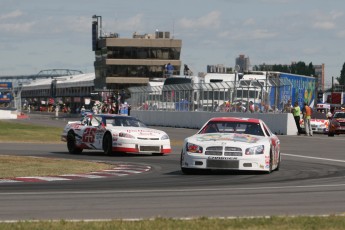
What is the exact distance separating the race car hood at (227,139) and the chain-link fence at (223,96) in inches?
1076

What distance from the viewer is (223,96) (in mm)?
54594

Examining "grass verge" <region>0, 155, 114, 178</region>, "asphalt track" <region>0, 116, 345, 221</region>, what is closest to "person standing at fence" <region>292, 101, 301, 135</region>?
"grass verge" <region>0, 155, 114, 178</region>

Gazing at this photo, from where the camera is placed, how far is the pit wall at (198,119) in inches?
1795

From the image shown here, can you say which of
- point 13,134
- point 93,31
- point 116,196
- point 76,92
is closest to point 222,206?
point 116,196

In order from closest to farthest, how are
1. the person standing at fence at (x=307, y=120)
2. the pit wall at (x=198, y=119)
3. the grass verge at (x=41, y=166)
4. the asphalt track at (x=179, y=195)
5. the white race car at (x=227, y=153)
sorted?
the asphalt track at (x=179, y=195) < the white race car at (x=227, y=153) < the grass verge at (x=41, y=166) < the person standing at fence at (x=307, y=120) < the pit wall at (x=198, y=119)

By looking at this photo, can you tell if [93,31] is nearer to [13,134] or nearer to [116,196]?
[13,134]

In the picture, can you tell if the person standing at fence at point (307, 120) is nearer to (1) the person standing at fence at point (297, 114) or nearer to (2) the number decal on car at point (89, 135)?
(1) the person standing at fence at point (297, 114)

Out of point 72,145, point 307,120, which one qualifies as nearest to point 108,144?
point 72,145

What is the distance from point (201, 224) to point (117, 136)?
51.9ft

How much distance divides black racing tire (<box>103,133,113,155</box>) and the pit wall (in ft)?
65.1

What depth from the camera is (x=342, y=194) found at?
14.4m

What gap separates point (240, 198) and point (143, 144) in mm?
12569

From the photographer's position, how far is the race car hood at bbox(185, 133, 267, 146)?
18.8 m

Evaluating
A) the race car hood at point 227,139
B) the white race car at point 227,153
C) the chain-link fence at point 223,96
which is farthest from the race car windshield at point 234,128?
the chain-link fence at point 223,96
